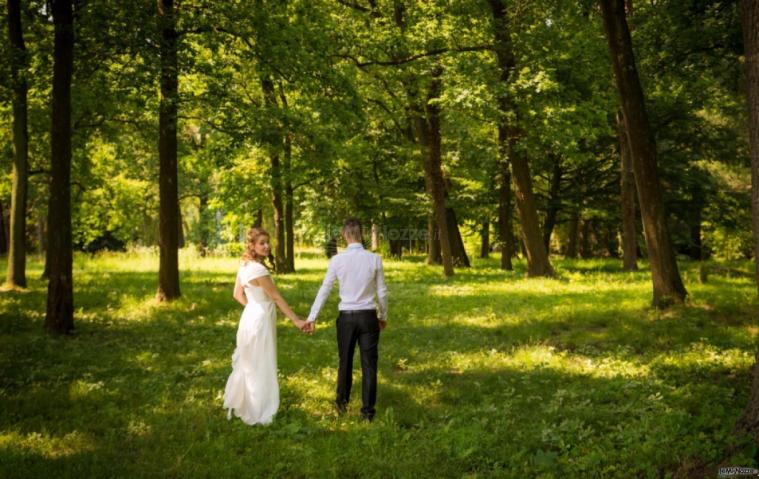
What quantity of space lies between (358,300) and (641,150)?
351 inches

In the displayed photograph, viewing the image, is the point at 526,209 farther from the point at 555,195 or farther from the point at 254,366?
the point at 254,366

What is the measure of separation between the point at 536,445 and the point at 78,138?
19.9 m

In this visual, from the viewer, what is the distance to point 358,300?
728 cm

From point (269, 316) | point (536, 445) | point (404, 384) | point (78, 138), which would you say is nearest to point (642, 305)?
point (404, 384)

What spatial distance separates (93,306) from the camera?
16.0 meters

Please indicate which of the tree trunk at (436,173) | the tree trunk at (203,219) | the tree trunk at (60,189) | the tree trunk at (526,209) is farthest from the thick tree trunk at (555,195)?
the tree trunk at (203,219)

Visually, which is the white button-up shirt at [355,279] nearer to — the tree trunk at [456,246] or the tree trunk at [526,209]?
the tree trunk at [526,209]

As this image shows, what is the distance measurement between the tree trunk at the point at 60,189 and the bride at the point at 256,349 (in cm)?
666

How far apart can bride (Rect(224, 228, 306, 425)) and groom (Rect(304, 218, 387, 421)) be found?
1.91 feet

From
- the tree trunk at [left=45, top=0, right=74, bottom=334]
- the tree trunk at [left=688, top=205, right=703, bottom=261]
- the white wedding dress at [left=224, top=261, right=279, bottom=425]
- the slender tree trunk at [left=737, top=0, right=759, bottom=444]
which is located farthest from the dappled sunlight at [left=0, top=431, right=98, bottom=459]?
the tree trunk at [left=688, top=205, right=703, bottom=261]

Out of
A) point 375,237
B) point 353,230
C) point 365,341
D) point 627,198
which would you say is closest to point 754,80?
point 353,230

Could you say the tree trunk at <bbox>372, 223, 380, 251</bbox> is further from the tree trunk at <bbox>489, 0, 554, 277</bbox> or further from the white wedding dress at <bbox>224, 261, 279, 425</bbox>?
the white wedding dress at <bbox>224, 261, 279, 425</bbox>

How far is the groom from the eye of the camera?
7.27 m

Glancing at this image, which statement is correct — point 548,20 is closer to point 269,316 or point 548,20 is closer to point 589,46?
point 589,46
